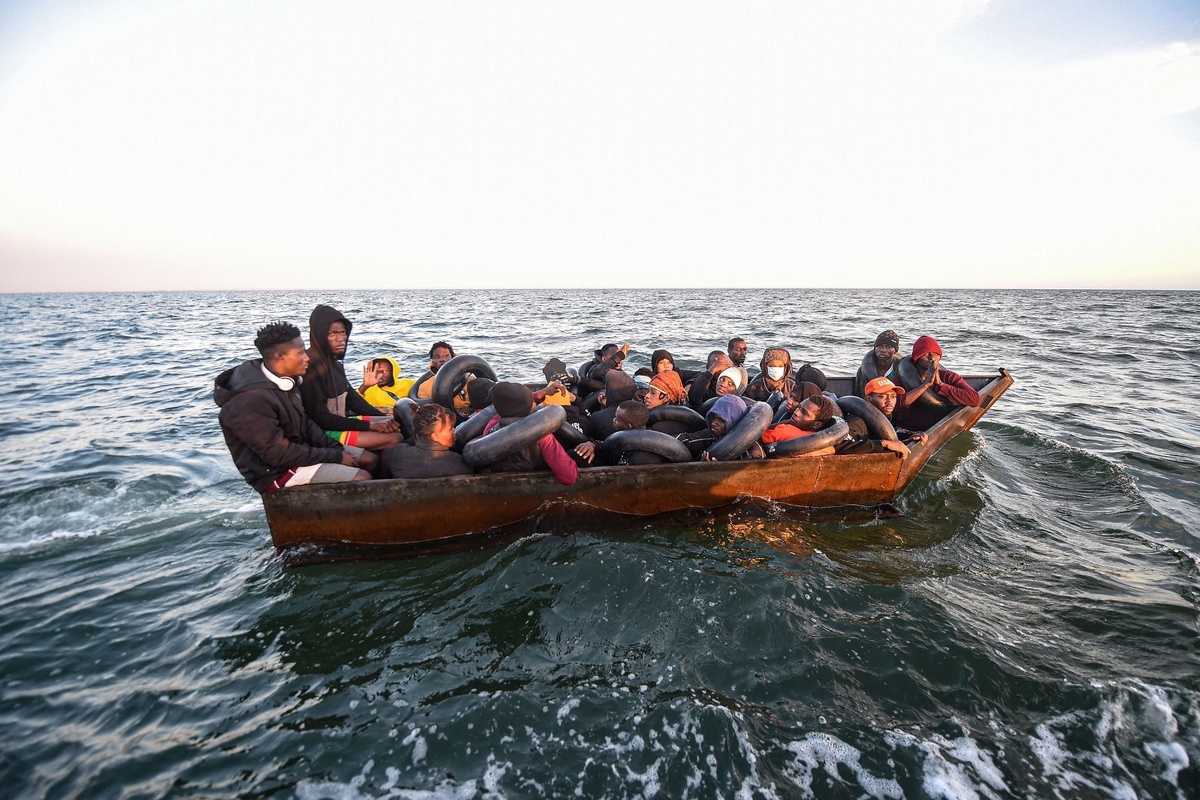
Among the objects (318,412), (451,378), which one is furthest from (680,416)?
(318,412)

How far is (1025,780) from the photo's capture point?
11.7ft

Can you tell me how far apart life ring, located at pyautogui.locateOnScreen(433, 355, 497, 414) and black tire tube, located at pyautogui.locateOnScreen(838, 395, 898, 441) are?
4.82m

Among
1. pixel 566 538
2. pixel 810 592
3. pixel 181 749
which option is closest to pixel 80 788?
pixel 181 749

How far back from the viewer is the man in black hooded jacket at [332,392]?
20.3ft

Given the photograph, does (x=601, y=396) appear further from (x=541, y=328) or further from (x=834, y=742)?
(x=541, y=328)

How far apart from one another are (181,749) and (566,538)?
3.49 m

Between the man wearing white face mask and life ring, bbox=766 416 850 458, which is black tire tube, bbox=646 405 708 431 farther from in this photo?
the man wearing white face mask

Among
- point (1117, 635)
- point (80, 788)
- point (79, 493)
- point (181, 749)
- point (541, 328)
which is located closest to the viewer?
point (80, 788)

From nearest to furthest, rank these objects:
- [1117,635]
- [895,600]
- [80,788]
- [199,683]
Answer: [80,788], [199,683], [1117,635], [895,600]

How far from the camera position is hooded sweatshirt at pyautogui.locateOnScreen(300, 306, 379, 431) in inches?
244

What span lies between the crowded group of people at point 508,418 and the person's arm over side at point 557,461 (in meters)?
0.01

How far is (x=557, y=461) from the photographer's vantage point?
5.58 metres

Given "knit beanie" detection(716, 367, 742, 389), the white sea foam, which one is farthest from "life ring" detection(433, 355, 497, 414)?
the white sea foam

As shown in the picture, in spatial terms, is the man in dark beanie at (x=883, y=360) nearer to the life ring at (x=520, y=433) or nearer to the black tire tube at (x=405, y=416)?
the life ring at (x=520, y=433)
